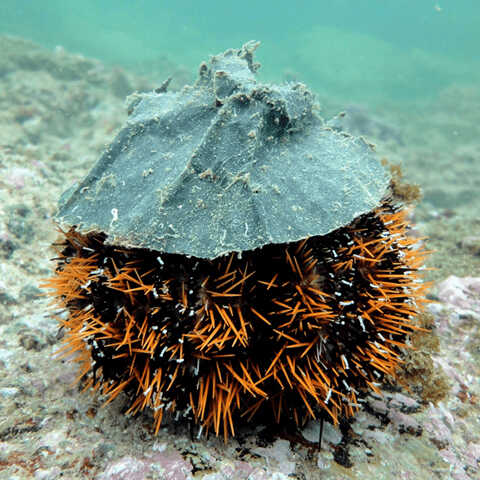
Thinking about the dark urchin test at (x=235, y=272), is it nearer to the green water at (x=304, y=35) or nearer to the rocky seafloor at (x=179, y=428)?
the rocky seafloor at (x=179, y=428)

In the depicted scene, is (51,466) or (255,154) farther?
(255,154)

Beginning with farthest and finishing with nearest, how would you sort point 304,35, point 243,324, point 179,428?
point 304,35 → point 179,428 → point 243,324

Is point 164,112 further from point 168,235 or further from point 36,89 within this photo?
point 36,89

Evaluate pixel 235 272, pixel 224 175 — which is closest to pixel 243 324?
pixel 235 272

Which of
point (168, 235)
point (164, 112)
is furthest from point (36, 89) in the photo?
point (168, 235)

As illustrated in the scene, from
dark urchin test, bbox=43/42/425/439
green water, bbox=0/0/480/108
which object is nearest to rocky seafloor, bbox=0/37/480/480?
dark urchin test, bbox=43/42/425/439

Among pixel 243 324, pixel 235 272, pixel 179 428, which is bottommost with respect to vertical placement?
pixel 179 428

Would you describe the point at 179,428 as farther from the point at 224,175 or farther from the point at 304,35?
the point at 304,35
